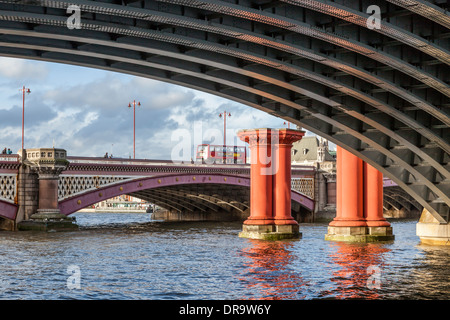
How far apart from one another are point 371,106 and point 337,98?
73.6 inches

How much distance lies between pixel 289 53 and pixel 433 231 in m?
17.1

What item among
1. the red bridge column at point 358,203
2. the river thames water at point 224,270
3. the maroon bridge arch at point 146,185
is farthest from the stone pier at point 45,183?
the red bridge column at point 358,203

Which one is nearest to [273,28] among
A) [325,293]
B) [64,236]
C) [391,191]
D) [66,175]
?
[325,293]

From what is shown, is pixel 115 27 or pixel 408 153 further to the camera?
pixel 408 153

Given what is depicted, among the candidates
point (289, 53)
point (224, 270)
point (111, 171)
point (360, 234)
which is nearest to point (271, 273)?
point (224, 270)

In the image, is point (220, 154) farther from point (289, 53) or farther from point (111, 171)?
point (289, 53)

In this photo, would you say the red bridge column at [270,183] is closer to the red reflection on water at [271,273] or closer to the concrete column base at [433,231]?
the red reflection on water at [271,273]

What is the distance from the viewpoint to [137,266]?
31.7 meters

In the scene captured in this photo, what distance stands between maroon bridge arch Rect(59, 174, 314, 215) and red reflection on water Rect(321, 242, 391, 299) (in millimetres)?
26431

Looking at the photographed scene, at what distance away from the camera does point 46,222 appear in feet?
186

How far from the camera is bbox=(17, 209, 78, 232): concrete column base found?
56344mm

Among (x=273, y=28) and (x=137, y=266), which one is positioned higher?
(x=273, y=28)
